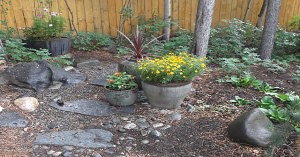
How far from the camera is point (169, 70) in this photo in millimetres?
3396

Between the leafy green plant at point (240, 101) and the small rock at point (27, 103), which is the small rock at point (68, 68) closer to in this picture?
the small rock at point (27, 103)

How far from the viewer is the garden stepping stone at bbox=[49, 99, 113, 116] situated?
3.53 meters

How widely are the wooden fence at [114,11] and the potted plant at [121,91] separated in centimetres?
362

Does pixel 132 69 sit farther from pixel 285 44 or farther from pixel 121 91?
pixel 285 44

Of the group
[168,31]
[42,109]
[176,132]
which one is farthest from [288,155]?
[168,31]

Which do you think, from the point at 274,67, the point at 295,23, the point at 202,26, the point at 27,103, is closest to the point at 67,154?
the point at 27,103

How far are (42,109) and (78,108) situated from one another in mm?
442

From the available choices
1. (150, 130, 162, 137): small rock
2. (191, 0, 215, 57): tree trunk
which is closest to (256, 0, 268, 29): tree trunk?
(191, 0, 215, 57): tree trunk

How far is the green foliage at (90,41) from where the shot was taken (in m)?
6.28

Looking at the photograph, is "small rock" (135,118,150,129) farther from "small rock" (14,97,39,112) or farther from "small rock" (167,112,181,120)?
"small rock" (14,97,39,112)

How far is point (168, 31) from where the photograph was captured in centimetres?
702

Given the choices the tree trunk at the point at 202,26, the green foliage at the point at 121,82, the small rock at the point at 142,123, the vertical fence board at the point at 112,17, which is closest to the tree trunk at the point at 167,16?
the vertical fence board at the point at 112,17

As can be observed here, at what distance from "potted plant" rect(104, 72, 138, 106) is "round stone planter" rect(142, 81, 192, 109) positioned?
187mm

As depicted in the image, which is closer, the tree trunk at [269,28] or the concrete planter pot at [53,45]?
the concrete planter pot at [53,45]
